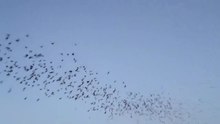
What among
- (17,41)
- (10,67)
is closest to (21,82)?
(10,67)

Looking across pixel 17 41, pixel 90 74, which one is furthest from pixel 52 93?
pixel 17 41

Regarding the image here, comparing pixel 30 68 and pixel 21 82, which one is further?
pixel 30 68

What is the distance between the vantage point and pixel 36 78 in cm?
3434

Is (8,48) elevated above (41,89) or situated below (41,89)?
above

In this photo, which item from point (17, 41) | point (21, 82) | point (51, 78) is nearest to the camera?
point (17, 41)

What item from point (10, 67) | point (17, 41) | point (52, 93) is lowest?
point (52, 93)

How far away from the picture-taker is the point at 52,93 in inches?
1350

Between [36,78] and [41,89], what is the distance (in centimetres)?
132

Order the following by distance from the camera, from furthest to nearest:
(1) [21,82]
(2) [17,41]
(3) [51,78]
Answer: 1. (3) [51,78]
2. (1) [21,82]
3. (2) [17,41]

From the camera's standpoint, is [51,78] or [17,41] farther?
[51,78]

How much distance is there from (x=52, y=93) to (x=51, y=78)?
1.34 m

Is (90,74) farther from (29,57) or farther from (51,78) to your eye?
(29,57)

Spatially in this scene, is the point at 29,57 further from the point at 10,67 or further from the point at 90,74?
the point at 90,74

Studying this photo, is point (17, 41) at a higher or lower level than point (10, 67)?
higher
